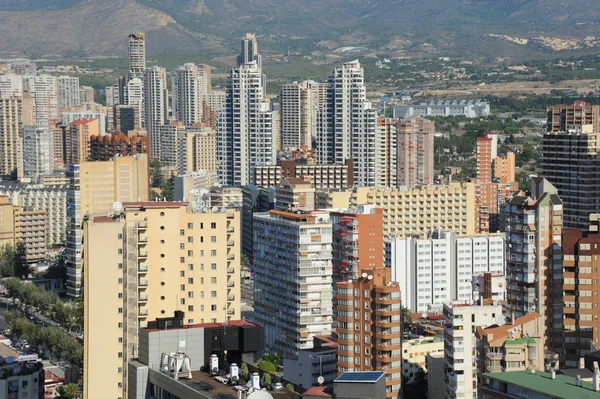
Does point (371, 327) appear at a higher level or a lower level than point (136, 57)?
lower

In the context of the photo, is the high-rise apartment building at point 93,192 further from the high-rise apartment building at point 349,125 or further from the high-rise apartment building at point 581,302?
the high-rise apartment building at point 581,302

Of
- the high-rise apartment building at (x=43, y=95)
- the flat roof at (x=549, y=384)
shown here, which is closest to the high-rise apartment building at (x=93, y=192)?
the flat roof at (x=549, y=384)

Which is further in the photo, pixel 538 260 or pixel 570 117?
pixel 570 117

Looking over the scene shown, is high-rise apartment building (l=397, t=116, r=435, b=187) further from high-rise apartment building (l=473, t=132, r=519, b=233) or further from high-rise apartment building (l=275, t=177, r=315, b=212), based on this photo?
high-rise apartment building (l=275, t=177, r=315, b=212)

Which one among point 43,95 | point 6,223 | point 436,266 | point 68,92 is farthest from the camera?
point 68,92

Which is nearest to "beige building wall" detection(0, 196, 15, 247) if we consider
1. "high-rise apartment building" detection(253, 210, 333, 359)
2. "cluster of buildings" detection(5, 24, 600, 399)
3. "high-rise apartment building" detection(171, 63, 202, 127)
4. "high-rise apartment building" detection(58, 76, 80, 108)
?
"cluster of buildings" detection(5, 24, 600, 399)

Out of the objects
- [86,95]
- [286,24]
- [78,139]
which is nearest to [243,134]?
[78,139]

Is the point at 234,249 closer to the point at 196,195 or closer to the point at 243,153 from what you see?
the point at 196,195

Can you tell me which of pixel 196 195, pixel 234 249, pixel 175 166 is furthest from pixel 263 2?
pixel 234 249

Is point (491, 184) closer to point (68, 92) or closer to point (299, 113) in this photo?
point (299, 113)
